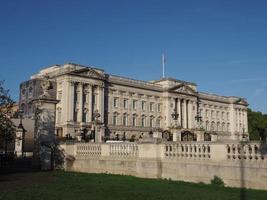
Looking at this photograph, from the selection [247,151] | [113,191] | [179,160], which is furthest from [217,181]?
[113,191]

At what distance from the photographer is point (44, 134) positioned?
2439cm

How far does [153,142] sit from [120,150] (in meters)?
2.86

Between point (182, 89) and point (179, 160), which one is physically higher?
point (182, 89)

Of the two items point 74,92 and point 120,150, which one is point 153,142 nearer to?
point 120,150

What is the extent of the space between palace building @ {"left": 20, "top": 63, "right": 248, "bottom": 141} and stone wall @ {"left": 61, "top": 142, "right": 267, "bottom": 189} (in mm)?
40779

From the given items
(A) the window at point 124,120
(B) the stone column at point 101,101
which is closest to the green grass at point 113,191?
(B) the stone column at point 101,101

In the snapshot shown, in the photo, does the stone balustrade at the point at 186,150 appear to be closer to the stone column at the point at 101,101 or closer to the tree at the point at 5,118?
the tree at the point at 5,118

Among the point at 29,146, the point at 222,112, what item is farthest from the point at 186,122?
the point at 29,146

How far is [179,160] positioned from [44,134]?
9746 mm

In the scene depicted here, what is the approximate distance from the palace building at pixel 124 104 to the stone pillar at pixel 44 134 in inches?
1570

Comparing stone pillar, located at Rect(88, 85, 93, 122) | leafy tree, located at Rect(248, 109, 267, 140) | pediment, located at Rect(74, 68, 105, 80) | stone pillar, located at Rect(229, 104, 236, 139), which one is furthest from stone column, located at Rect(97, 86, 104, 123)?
stone pillar, located at Rect(229, 104, 236, 139)

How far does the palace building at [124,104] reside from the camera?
80.2 meters

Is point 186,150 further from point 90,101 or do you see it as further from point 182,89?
point 182,89

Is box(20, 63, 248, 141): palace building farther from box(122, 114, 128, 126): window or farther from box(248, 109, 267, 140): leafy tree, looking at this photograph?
box(248, 109, 267, 140): leafy tree
